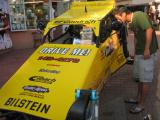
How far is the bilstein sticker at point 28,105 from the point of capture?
5.59 m

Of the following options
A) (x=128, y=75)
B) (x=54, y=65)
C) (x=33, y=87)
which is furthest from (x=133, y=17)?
(x=128, y=75)

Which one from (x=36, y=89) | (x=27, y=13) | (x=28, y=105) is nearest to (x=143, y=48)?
(x=36, y=89)

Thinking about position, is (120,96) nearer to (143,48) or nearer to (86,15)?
(143,48)

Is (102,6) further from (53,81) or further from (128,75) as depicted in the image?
(53,81)

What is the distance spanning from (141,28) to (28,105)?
229 cm

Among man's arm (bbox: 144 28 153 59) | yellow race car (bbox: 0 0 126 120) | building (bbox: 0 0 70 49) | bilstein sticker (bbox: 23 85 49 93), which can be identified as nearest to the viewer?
yellow race car (bbox: 0 0 126 120)

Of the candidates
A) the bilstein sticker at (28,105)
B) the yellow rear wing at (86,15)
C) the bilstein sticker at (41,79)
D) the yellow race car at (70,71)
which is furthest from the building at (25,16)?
the bilstein sticker at (28,105)

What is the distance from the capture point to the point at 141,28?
6.46 meters

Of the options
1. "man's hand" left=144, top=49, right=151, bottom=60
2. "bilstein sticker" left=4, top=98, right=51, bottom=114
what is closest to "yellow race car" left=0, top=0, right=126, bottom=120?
"bilstein sticker" left=4, top=98, right=51, bottom=114

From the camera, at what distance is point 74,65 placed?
21.7 ft

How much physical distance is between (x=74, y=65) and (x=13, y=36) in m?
10.1

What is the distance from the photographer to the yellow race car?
550 centimetres

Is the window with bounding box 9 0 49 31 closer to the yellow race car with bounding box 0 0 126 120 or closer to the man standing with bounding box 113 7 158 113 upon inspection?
the yellow race car with bounding box 0 0 126 120

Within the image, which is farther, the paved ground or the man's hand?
the paved ground
